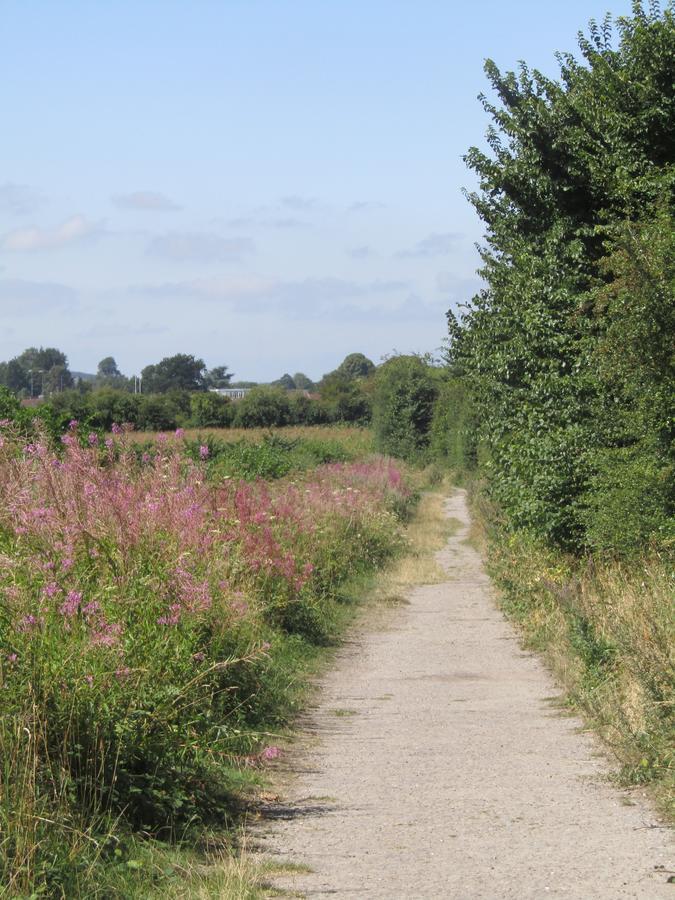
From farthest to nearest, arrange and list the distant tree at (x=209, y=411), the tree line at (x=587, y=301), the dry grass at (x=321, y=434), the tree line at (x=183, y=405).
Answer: the distant tree at (x=209, y=411), the dry grass at (x=321, y=434), the tree line at (x=183, y=405), the tree line at (x=587, y=301)

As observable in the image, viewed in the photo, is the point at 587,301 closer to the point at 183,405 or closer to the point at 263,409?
the point at 183,405

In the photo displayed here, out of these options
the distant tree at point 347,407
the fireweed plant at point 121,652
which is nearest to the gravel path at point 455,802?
the fireweed plant at point 121,652

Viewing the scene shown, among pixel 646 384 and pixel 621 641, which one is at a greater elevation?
pixel 646 384

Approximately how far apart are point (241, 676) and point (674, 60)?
443 inches

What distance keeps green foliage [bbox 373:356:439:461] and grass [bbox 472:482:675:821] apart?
149 feet

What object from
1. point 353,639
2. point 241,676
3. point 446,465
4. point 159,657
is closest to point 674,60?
point 353,639

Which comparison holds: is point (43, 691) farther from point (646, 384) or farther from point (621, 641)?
point (646, 384)

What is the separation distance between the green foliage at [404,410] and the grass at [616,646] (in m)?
45.4

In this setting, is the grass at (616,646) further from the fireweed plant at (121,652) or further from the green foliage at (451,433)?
the green foliage at (451,433)

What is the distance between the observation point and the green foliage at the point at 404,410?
63812 millimetres

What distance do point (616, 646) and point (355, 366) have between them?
531 ft

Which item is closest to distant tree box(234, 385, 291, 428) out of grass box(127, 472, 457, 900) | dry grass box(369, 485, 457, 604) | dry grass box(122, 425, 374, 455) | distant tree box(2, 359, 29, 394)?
dry grass box(122, 425, 374, 455)

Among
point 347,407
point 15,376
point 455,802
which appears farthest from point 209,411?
point 15,376

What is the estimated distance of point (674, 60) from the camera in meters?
16.2
